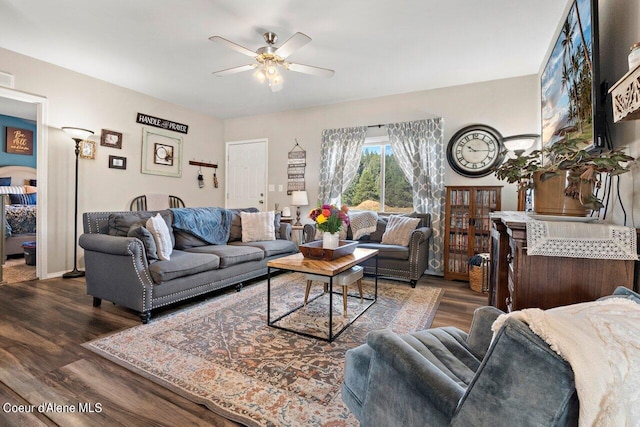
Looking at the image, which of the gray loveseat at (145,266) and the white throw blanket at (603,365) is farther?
the gray loveseat at (145,266)

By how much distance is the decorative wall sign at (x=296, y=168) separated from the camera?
5477 mm

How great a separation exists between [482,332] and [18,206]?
7.06 metres

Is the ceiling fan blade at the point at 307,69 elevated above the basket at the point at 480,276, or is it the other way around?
the ceiling fan blade at the point at 307,69

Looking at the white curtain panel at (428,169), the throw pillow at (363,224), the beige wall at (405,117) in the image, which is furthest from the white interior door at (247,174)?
the white curtain panel at (428,169)

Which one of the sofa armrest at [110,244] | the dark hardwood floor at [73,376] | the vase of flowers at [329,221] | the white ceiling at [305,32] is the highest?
the white ceiling at [305,32]

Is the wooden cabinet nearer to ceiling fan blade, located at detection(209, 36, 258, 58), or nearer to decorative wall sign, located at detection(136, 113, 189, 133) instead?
ceiling fan blade, located at detection(209, 36, 258, 58)

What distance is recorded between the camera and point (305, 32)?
9.89ft

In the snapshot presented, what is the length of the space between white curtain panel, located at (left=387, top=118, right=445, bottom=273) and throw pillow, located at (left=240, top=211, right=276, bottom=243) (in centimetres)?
214

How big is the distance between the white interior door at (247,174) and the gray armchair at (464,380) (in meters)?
4.94

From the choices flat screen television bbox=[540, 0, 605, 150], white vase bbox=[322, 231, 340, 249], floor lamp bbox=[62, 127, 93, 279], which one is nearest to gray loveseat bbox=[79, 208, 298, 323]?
white vase bbox=[322, 231, 340, 249]

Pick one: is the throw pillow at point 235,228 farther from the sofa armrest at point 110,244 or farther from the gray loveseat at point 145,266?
the sofa armrest at point 110,244

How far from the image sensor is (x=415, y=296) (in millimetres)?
3336

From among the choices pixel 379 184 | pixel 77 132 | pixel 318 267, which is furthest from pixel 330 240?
pixel 77 132

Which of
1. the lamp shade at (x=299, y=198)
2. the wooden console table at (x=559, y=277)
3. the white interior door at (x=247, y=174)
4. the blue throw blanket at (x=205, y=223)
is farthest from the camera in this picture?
the white interior door at (x=247, y=174)
